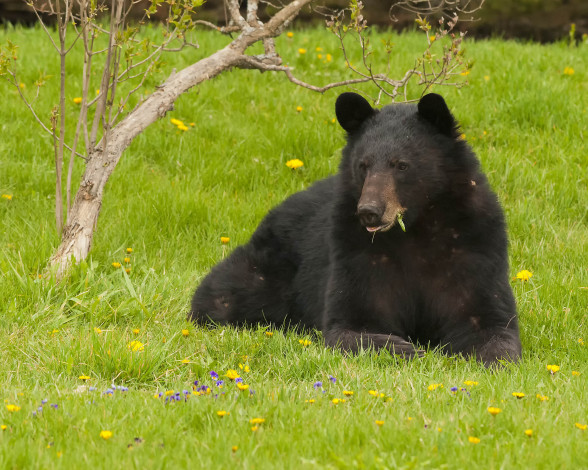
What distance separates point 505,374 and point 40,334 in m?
2.33

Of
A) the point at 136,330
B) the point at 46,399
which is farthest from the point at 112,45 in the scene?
the point at 46,399

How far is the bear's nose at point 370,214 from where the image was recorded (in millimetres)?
4324

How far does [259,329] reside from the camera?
4.96 meters

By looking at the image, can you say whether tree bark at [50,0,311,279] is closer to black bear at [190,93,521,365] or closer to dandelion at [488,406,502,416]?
black bear at [190,93,521,365]

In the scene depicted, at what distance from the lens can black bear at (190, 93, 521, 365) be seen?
4.59 m

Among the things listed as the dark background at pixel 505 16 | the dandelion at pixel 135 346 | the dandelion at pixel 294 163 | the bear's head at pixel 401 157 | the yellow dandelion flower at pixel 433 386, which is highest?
the dark background at pixel 505 16

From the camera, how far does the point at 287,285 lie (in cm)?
Result: 571

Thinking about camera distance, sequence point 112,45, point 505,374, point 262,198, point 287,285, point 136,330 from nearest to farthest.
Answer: point 505,374 → point 136,330 → point 112,45 → point 287,285 → point 262,198

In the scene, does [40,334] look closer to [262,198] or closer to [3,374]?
[3,374]

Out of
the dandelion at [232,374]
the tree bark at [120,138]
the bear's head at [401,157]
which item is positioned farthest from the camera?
the tree bark at [120,138]

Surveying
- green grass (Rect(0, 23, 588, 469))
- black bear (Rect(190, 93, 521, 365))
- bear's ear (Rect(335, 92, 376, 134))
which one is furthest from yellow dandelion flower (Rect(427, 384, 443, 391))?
bear's ear (Rect(335, 92, 376, 134))

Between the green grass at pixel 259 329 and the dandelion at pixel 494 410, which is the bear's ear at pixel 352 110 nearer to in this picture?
the green grass at pixel 259 329

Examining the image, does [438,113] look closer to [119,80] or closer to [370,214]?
[370,214]

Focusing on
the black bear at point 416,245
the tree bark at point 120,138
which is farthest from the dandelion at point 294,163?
the black bear at point 416,245
